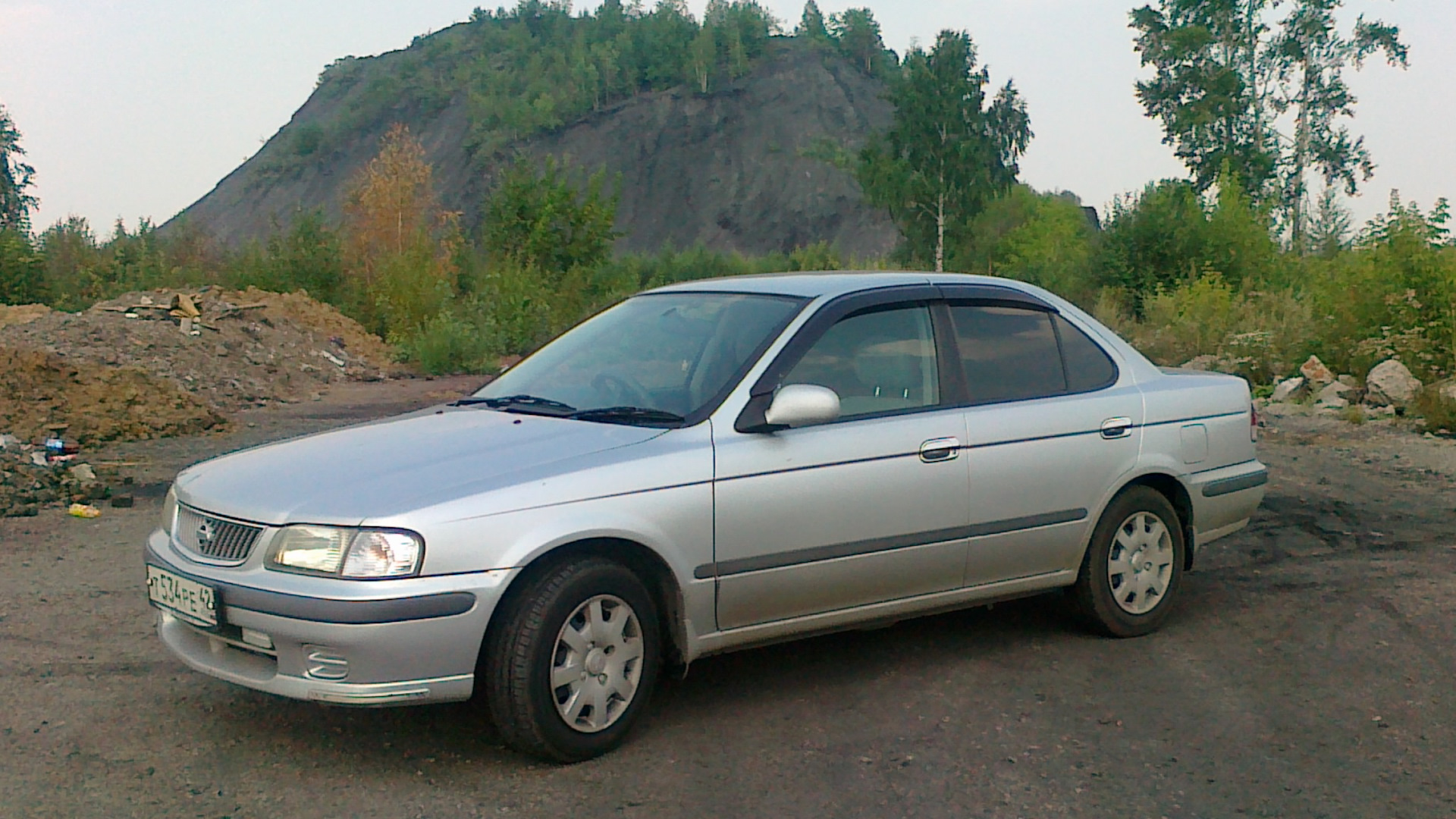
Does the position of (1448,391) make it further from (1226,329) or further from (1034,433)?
(1034,433)

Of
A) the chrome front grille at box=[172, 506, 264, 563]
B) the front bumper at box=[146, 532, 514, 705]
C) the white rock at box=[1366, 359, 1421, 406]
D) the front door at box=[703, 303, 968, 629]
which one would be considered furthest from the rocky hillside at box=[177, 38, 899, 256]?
the front bumper at box=[146, 532, 514, 705]

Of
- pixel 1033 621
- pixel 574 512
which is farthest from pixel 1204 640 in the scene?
pixel 574 512

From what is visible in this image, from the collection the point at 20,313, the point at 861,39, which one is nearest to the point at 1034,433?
the point at 20,313

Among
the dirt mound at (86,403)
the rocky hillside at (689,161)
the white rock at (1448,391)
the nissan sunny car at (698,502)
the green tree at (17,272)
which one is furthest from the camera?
the rocky hillside at (689,161)

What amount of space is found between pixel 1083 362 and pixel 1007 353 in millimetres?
479

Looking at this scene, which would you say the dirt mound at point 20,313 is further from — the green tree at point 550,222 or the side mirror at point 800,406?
the side mirror at point 800,406

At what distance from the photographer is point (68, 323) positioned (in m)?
22.8

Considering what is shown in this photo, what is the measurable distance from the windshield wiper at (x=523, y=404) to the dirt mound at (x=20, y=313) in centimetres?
2210

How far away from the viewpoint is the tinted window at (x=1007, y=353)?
19.1ft

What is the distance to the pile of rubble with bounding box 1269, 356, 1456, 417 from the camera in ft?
51.7

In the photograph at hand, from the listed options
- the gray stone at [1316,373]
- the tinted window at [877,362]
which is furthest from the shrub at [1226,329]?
the tinted window at [877,362]

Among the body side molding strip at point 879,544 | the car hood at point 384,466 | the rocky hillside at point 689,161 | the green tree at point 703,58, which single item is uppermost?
the green tree at point 703,58

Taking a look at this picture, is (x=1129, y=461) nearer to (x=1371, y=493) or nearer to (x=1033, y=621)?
(x=1033, y=621)

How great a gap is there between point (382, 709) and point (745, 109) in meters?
99.2
